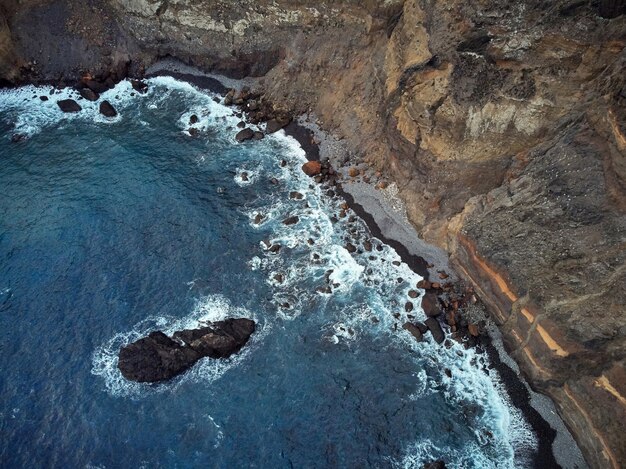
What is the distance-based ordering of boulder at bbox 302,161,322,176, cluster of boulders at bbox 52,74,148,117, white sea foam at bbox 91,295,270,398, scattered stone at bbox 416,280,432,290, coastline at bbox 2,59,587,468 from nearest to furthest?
coastline at bbox 2,59,587,468 → white sea foam at bbox 91,295,270,398 → scattered stone at bbox 416,280,432,290 → boulder at bbox 302,161,322,176 → cluster of boulders at bbox 52,74,148,117

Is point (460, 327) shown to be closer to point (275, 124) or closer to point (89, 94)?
point (275, 124)

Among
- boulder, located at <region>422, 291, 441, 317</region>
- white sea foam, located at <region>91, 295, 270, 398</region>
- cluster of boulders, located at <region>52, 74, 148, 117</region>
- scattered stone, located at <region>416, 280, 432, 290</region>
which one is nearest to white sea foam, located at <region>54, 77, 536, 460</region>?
white sea foam, located at <region>91, 295, 270, 398</region>

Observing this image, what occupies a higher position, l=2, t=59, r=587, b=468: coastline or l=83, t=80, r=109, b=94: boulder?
l=2, t=59, r=587, b=468: coastline

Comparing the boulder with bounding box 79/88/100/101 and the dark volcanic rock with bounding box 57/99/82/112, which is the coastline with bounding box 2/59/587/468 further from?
the dark volcanic rock with bounding box 57/99/82/112

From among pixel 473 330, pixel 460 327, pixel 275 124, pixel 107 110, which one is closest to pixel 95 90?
pixel 107 110

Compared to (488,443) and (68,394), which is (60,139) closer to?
(68,394)
